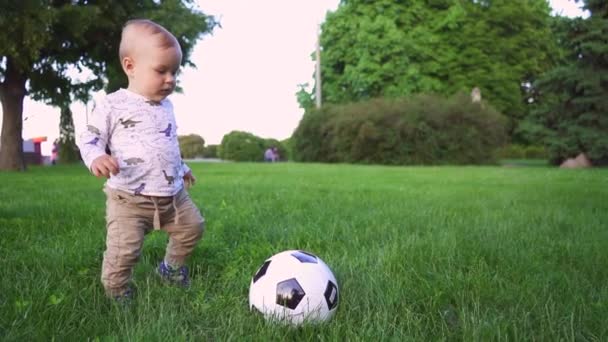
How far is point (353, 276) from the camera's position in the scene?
2.94 m

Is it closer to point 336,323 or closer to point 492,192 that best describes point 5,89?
point 492,192

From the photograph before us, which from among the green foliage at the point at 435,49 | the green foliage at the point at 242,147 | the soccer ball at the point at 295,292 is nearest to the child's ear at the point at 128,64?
the soccer ball at the point at 295,292

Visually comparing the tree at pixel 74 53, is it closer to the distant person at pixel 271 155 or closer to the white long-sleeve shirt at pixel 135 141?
the white long-sleeve shirt at pixel 135 141

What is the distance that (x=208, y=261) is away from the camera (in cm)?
351

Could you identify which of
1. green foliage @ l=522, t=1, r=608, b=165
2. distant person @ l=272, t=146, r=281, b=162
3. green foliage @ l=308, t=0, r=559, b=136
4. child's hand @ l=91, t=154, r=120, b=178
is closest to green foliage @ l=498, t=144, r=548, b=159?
green foliage @ l=308, t=0, r=559, b=136

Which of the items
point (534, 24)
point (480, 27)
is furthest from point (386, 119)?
point (534, 24)

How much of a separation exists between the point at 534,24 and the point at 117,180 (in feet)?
140

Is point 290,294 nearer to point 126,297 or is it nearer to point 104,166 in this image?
point 126,297

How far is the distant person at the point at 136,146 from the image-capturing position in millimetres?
2676

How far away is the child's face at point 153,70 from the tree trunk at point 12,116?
16046 millimetres

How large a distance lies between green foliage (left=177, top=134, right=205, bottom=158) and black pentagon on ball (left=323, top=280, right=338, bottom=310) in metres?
47.5

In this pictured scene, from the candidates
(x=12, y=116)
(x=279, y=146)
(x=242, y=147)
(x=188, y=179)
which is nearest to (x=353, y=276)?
(x=188, y=179)

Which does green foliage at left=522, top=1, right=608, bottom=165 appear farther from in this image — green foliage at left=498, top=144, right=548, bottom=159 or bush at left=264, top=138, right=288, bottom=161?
bush at left=264, top=138, right=288, bottom=161

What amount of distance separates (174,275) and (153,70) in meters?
1.24
